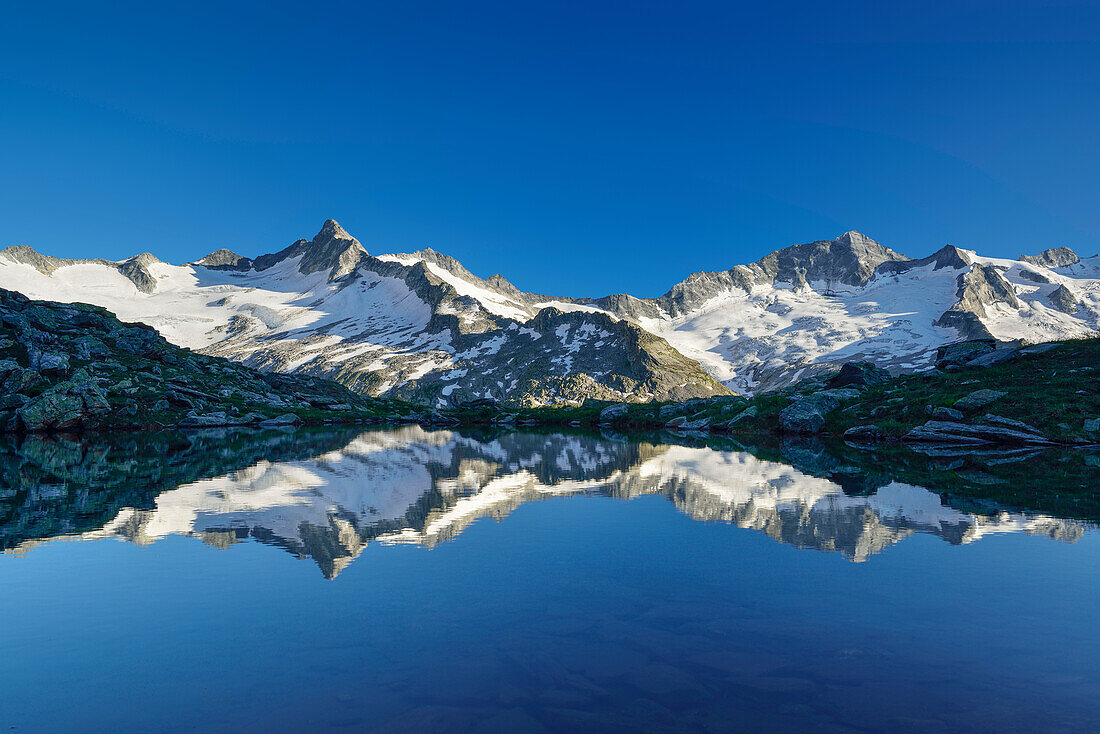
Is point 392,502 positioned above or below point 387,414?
below

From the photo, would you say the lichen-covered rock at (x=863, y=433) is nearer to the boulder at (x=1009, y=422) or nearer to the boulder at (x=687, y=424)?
the boulder at (x=1009, y=422)

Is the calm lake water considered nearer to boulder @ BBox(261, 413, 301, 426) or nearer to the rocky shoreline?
the rocky shoreline

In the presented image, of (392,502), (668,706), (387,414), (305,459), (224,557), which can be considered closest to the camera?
(668,706)

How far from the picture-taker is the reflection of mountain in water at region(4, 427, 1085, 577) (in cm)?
1666

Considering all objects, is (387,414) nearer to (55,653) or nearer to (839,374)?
(839,374)

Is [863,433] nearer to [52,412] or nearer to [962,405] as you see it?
[962,405]

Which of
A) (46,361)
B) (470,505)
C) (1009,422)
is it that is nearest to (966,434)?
(1009,422)

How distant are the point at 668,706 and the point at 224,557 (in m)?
12.2

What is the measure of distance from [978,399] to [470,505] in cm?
5123

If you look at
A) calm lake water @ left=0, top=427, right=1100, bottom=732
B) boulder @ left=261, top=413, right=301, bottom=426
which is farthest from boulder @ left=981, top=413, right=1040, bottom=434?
boulder @ left=261, top=413, right=301, bottom=426

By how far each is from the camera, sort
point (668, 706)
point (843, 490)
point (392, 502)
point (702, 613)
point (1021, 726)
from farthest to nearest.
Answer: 1. point (843, 490)
2. point (392, 502)
3. point (702, 613)
4. point (668, 706)
5. point (1021, 726)

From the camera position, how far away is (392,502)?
2259 cm

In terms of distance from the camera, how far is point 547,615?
34.8 feet

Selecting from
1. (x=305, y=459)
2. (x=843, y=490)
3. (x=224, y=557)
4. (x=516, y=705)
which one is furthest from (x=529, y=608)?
(x=305, y=459)
